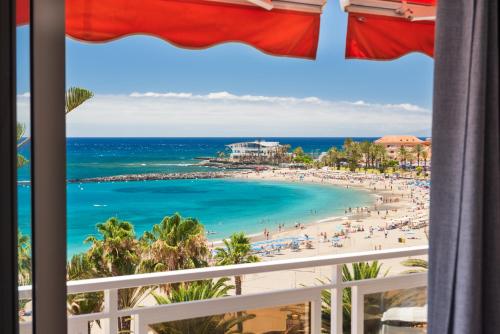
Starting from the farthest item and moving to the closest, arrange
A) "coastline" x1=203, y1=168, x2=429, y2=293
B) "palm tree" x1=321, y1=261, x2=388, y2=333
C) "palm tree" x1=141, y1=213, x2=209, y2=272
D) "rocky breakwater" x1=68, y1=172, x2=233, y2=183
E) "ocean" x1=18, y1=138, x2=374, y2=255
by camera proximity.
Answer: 1. "coastline" x1=203, y1=168, x2=429, y2=293
2. "ocean" x1=18, y1=138, x2=374, y2=255
3. "rocky breakwater" x1=68, y1=172, x2=233, y2=183
4. "palm tree" x1=141, y1=213, x2=209, y2=272
5. "palm tree" x1=321, y1=261, x2=388, y2=333

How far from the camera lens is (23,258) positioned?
974 millimetres

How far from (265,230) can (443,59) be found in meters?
15.8

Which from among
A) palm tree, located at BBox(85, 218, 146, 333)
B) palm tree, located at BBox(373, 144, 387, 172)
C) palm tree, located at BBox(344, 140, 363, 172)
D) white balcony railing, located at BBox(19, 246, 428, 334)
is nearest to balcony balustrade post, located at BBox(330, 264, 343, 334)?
white balcony railing, located at BBox(19, 246, 428, 334)

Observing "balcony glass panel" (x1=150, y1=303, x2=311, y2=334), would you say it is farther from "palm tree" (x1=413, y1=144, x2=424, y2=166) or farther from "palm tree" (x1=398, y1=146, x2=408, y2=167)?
"palm tree" (x1=398, y1=146, x2=408, y2=167)

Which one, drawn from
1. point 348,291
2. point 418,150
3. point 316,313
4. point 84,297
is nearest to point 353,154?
point 418,150

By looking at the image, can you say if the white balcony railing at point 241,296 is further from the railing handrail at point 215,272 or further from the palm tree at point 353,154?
the palm tree at point 353,154

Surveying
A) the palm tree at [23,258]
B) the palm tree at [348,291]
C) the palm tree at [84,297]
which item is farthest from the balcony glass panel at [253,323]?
the palm tree at [84,297]

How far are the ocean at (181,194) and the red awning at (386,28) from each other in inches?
527

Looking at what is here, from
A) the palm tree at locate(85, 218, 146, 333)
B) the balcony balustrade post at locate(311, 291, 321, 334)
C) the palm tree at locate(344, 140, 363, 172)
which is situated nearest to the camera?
the balcony balustrade post at locate(311, 291, 321, 334)

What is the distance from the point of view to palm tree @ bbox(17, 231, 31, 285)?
0.93 meters

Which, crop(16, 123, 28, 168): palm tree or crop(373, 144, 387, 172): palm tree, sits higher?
crop(16, 123, 28, 168): palm tree

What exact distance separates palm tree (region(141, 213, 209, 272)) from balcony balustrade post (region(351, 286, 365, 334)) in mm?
8588

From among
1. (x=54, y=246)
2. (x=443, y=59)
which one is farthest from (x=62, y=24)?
(x=443, y=59)

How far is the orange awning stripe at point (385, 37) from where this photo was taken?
2.41 m
